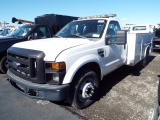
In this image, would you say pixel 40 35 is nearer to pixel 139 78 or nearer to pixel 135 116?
pixel 139 78

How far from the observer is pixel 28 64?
112 inches

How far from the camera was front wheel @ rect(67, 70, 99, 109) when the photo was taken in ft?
10.1

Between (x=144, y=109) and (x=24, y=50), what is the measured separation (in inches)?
109

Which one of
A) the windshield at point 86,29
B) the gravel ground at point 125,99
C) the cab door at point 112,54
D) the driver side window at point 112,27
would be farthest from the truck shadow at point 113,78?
the windshield at point 86,29

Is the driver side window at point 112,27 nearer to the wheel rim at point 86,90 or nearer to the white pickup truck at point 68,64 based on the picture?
the white pickup truck at point 68,64

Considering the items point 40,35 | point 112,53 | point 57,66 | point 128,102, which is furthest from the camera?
point 40,35

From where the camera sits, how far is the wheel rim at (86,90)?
3295 mm

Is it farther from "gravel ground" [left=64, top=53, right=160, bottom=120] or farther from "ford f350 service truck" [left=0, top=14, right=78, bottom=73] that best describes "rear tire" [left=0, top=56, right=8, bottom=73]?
"gravel ground" [left=64, top=53, right=160, bottom=120]

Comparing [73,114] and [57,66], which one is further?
[73,114]

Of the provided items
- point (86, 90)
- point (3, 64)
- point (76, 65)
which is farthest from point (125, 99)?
point (3, 64)

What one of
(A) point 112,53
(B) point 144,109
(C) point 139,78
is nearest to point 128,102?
(B) point 144,109

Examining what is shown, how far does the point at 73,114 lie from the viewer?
321 centimetres

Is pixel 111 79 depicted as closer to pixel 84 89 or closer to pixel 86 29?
pixel 86 29

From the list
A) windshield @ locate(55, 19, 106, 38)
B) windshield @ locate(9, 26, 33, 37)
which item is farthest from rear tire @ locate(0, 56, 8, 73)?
windshield @ locate(55, 19, 106, 38)
